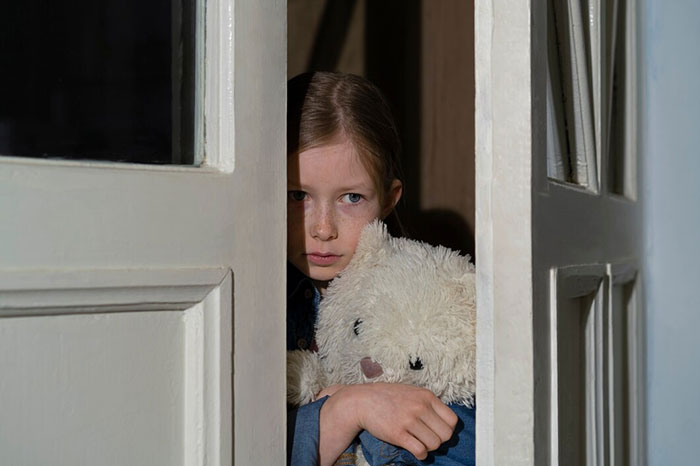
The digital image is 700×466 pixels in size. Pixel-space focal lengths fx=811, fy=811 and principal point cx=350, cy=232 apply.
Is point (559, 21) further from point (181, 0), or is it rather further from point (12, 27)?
point (12, 27)

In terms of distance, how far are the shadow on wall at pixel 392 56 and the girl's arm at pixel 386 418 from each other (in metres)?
1.30

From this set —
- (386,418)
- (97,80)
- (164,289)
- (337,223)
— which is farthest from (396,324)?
(97,80)

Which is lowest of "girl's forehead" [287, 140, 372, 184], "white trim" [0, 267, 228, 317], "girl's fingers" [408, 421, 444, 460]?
"girl's fingers" [408, 421, 444, 460]

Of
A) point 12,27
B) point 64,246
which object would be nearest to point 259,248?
point 64,246

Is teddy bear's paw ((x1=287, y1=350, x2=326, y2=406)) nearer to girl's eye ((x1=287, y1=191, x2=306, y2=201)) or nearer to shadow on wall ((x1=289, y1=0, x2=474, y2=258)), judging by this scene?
girl's eye ((x1=287, y1=191, x2=306, y2=201))

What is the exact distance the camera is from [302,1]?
262 cm

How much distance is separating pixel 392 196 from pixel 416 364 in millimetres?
416

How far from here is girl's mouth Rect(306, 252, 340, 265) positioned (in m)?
1.21

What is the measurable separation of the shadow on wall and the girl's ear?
908mm

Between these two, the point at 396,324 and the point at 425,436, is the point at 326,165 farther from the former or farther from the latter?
the point at 425,436

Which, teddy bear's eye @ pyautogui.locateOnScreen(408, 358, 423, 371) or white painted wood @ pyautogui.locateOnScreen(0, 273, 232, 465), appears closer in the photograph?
white painted wood @ pyautogui.locateOnScreen(0, 273, 232, 465)

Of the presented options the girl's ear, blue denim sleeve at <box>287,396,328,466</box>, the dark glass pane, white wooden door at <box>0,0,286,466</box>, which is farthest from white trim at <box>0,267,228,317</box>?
the girl's ear

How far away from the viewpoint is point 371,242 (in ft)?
3.77

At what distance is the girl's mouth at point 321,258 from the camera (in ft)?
3.96
